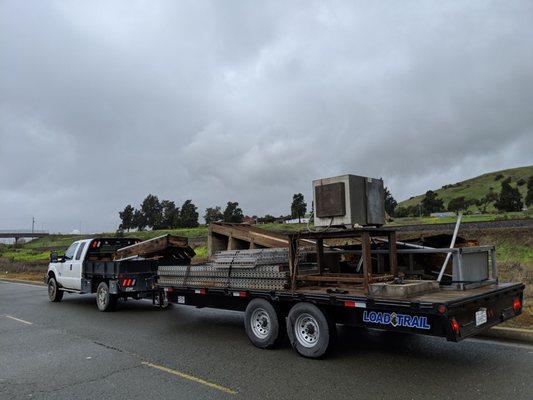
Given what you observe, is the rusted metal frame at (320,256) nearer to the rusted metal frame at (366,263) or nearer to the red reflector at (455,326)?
the rusted metal frame at (366,263)

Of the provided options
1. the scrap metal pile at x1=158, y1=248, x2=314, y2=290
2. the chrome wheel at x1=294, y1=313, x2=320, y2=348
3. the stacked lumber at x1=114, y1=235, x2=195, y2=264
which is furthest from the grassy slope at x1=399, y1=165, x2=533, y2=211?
the chrome wheel at x1=294, y1=313, x2=320, y2=348

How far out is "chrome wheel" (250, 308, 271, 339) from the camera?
767cm

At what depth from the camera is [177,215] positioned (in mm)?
101250

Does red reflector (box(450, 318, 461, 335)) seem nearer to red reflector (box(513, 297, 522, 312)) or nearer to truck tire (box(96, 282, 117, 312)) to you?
red reflector (box(513, 297, 522, 312))

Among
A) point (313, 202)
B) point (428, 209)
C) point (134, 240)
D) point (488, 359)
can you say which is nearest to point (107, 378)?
point (313, 202)

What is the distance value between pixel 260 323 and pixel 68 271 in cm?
894

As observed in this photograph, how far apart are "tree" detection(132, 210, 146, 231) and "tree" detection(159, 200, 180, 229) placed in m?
7.28

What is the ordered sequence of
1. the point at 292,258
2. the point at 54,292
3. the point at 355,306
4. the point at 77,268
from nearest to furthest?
the point at 355,306, the point at 292,258, the point at 77,268, the point at 54,292

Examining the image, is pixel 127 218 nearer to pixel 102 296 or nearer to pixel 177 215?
pixel 177 215

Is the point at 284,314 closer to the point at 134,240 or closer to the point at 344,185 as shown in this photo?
the point at 344,185

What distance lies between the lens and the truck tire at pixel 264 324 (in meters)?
7.45

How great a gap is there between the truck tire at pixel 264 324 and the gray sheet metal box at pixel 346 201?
1593 millimetres

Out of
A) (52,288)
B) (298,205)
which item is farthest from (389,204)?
(52,288)

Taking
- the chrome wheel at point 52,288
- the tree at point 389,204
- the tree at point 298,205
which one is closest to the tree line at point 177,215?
the tree at point 298,205
